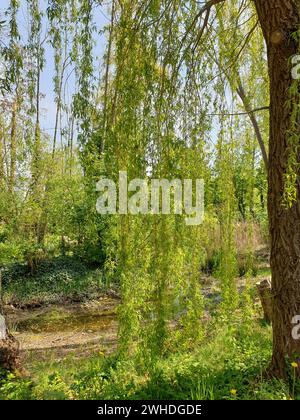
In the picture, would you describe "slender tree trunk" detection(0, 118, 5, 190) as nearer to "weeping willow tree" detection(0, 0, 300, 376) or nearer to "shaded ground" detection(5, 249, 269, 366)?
"shaded ground" detection(5, 249, 269, 366)

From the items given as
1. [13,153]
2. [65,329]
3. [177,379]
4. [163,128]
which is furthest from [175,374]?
[13,153]

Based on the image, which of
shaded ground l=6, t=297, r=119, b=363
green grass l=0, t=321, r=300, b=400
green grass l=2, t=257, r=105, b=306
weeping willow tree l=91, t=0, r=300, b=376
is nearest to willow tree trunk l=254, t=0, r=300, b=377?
weeping willow tree l=91, t=0, r=300, b=376

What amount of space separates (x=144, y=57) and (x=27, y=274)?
6942 mm

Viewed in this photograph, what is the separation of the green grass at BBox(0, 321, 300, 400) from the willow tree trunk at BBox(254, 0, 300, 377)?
0.25 metres

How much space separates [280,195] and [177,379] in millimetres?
1391

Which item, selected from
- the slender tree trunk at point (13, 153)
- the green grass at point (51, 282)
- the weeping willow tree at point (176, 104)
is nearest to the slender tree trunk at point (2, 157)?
the slender tree trunk at point (13, 153)

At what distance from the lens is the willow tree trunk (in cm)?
225

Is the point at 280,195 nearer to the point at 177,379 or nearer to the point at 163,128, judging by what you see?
the point at 163,128

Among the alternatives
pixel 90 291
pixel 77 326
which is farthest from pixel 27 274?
pixel 77 326

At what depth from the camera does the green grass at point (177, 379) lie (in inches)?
93.9

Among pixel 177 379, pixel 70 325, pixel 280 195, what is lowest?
pixel 70 325

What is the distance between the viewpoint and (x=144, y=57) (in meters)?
2.74

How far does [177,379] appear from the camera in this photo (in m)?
2.69
